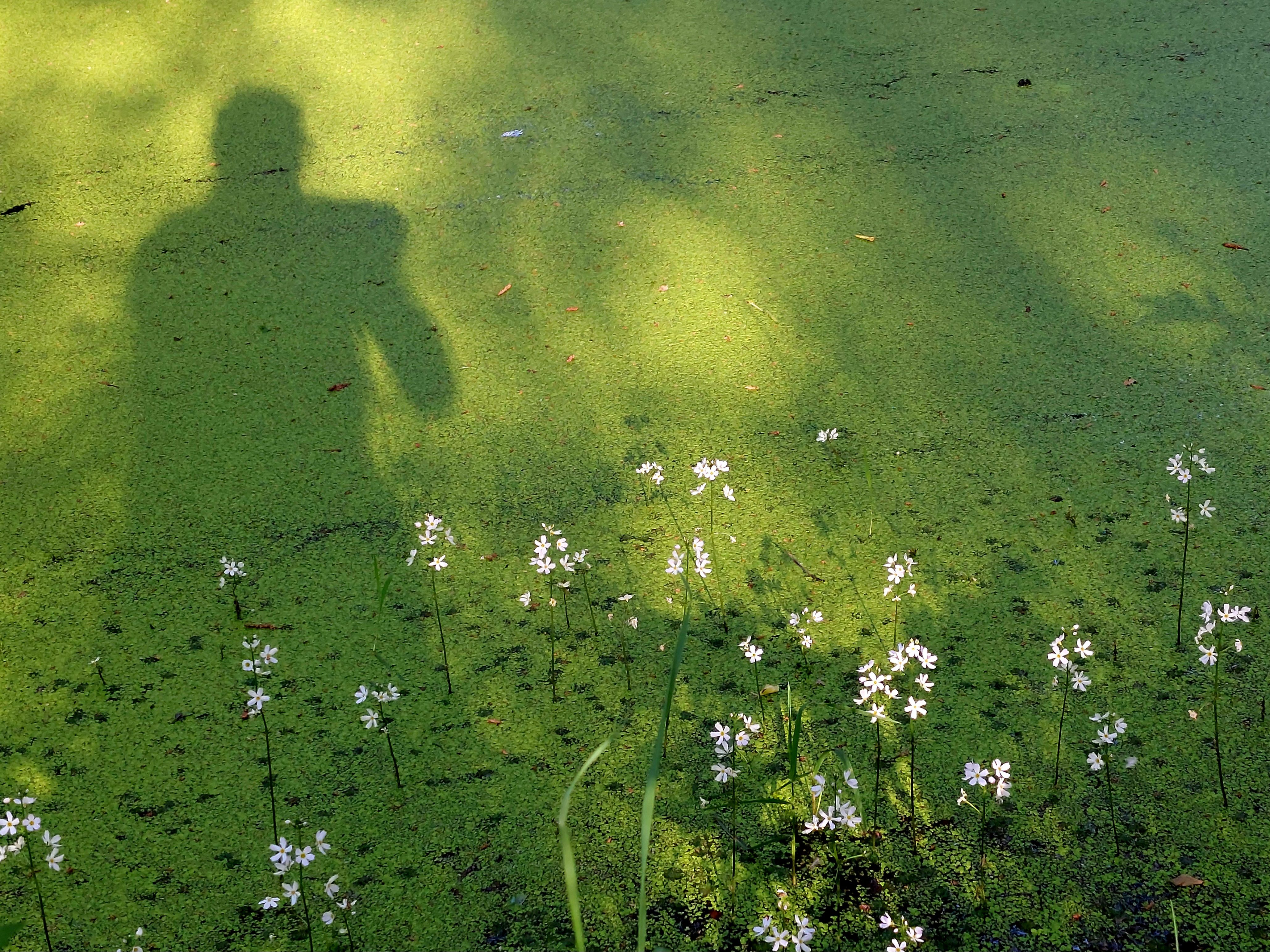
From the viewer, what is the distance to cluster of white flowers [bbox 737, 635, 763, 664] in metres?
1.58

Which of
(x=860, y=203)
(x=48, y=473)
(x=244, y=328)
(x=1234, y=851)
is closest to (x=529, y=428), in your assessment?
(x=244, y=328)

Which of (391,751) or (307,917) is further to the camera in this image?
(391,751)

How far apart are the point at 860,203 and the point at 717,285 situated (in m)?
0.49

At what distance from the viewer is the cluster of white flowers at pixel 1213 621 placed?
4.87 ft

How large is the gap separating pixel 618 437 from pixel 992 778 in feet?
3.31

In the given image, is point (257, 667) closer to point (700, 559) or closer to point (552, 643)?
point (552, 643)

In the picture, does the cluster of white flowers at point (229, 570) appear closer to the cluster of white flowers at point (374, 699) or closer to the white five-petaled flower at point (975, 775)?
the cluster of white flowers at point (374, 699)

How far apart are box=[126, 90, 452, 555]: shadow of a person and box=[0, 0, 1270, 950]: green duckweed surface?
0.01 m

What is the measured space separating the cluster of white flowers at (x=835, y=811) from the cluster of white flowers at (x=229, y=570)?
971 millimetres

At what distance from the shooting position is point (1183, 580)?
5.61 ft

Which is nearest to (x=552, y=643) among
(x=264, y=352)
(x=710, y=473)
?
(x=710, y=473)

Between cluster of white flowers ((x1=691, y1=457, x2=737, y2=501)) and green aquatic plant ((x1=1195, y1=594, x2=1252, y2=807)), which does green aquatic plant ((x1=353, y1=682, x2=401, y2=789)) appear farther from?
green aquatic plant ((x1=1195, y1=594, x2=1252, y2=807))

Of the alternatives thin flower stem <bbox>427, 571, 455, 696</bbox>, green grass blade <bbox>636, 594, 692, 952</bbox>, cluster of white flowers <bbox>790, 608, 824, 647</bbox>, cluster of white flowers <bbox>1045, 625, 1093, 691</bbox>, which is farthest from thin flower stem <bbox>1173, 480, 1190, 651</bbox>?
thin flower stem <bbox>427, 571, 455, 696</bbox>

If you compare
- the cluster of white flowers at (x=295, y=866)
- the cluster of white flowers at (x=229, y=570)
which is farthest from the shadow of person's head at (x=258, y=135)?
the cluster of white flowers at (x=295, y=866)
